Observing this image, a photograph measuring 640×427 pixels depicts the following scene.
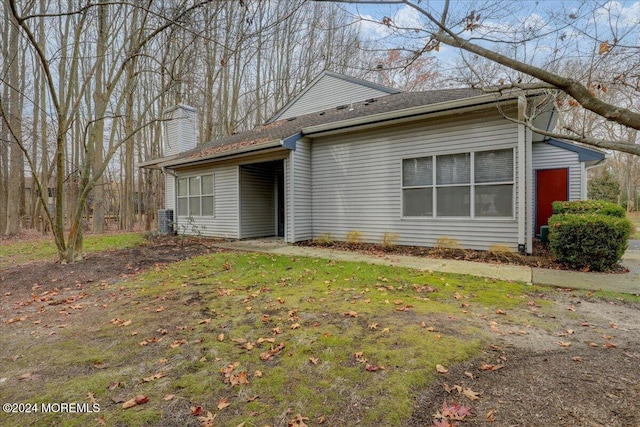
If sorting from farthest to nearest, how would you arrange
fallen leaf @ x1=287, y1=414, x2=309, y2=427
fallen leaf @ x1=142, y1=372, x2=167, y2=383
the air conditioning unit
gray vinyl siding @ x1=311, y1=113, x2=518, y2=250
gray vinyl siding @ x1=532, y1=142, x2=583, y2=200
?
the air conditioning unit < gray vinyl siding @ x1=532, y1=142, x2=583, y2=200 < gray vinyl siding @ x1=311, y1=113, x2=518, y2=250 < fallen leaf @ x1=142, y1=372, x2=167, y2=383 < fallen leaf @ x1=287, y1=414, x2=309, y2=427

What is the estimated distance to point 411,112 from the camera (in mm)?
7359

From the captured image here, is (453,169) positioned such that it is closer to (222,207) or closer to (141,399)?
(141,399)

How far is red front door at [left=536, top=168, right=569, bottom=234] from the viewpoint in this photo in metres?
9.52

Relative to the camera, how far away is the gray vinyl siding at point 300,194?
356 inches

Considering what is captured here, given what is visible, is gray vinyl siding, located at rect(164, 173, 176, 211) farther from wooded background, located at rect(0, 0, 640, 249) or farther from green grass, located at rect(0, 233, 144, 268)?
green grass, located at rect(0, 233, 144, 268)

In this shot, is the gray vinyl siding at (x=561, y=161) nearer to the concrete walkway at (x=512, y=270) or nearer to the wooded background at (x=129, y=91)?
the wooded background at (x=129, y=91)

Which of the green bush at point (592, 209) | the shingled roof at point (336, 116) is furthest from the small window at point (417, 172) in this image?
the green bush at point (592, 209)

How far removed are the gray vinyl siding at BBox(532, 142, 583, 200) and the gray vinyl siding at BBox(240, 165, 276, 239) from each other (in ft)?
28.0

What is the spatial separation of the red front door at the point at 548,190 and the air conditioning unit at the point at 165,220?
1280 centimetres

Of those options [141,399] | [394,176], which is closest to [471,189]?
[394,176]

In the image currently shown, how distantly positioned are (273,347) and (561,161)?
1036 centimetres

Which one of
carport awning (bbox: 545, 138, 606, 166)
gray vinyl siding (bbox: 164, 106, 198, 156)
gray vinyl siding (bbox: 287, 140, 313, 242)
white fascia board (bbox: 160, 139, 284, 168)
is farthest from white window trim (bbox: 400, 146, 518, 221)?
gray vinyl siding (bbox: 164, 106, 198, 156)

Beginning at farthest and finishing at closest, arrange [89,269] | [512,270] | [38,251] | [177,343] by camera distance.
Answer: [38,251] < [89,269] < [512,270] < [177,343]

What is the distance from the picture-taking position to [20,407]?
2164 mm
